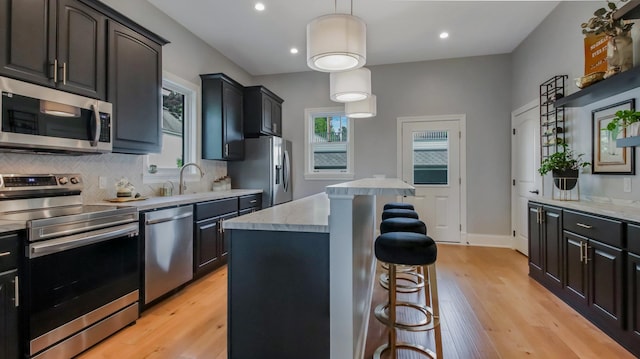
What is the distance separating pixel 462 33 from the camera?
4145 mm

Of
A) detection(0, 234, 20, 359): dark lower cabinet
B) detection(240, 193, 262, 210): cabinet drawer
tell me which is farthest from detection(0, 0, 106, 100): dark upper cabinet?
detection(240, 193, 262, 210): cabinet drawer

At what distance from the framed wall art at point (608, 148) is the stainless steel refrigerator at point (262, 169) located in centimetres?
381

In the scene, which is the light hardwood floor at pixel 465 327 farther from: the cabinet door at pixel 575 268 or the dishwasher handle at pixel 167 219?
the dishwasher handle at pixel 167 219

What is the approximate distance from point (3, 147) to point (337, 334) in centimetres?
238

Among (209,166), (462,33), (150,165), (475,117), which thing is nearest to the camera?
(150,165)

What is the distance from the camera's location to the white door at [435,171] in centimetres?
506

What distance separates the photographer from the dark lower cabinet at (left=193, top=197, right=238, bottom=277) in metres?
3.20

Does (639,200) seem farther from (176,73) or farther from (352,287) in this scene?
(176,73)

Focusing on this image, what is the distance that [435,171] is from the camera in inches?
202

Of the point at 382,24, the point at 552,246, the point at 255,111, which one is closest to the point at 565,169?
the point at 552,246

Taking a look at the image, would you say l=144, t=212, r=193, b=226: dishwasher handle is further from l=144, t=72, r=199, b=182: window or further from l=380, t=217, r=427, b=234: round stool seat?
l=380, t=217, r=427, b=234: round stool seat

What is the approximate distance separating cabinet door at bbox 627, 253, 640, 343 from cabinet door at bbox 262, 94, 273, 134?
435cm

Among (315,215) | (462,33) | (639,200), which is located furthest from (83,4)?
(639,200)

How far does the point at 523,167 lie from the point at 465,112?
48.2 inches
